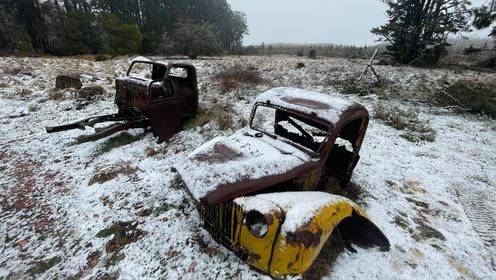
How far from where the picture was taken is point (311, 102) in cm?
335

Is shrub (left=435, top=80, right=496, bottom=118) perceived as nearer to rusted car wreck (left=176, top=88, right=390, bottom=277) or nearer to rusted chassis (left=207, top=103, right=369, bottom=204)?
rusted chassis (left=207, top=103, right=369, bottom=204)

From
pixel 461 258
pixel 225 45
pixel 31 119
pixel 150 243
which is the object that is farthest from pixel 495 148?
pixel 225 45

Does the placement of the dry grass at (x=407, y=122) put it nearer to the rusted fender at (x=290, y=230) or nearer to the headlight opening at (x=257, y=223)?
the rusted fender at (x=290, y=230)

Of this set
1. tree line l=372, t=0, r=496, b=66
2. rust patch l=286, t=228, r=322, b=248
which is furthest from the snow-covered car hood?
tree line l=372, t=0, r=496, b=66

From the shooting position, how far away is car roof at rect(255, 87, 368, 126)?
3078mm

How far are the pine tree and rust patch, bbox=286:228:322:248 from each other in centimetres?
1641

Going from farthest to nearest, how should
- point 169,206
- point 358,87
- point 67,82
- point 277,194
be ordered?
point 358,87
point 67,82
point 169,206
point 277,194

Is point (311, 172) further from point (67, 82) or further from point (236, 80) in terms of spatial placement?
point (67, 82)

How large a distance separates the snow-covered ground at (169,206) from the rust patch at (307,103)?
1713 mm

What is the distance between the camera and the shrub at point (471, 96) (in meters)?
8.20

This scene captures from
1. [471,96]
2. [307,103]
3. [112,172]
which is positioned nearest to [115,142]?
[112,172]

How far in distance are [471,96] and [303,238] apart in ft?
32.8

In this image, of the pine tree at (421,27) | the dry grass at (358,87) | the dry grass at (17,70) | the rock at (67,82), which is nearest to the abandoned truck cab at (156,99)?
the rock at (67,82)

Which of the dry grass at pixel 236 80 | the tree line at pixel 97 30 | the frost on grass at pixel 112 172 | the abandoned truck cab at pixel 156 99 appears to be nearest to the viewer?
the frost on grass at pixel 112 172
